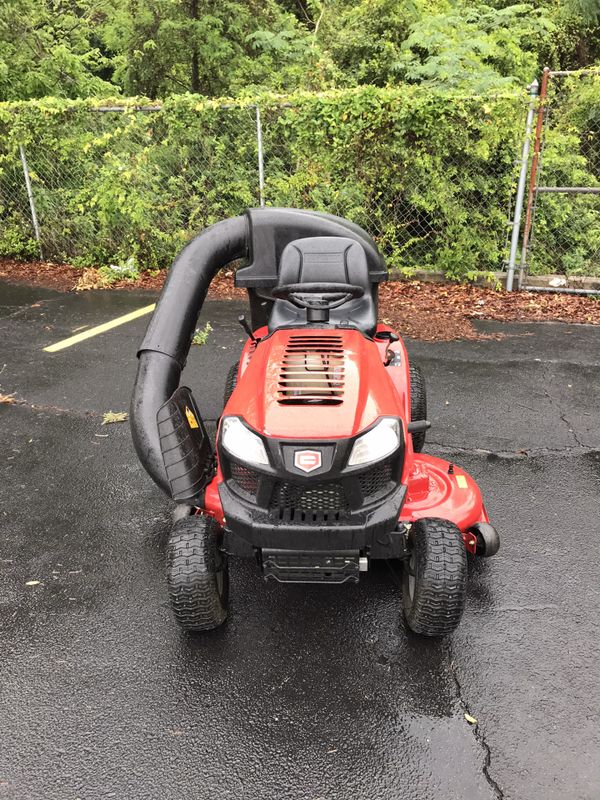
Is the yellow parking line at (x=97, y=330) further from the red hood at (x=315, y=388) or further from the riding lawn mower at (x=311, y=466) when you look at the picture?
the red hood at (x=315, y=388)

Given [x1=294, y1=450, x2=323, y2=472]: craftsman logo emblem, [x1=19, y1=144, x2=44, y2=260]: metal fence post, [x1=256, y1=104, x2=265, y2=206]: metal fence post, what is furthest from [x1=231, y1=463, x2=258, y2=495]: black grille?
[x1=19, y1=144, x2=44, y2=260]: metal fence post

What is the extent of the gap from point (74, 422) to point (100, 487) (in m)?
1.03

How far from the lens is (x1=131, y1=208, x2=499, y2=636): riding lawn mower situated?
259 centimetres

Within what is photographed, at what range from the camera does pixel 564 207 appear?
26.6ft

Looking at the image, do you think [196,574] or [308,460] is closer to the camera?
[308,460]

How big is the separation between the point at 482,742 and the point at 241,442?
1.42 m

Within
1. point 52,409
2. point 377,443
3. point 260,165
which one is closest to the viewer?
point 377,443

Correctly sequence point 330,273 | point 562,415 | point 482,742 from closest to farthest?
point 482,742 < point 330,273 < point 562,415

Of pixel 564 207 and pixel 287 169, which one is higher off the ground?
pixel 287 169

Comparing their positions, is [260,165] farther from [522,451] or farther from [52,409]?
[522,451]

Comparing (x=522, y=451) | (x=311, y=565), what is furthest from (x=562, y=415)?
(x=311, y=565)

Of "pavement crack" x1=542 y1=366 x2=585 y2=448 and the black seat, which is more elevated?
the black seat

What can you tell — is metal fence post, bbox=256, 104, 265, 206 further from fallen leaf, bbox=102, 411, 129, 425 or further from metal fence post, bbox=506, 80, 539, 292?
fallen leaf, bbox=102, 411, 129, 425

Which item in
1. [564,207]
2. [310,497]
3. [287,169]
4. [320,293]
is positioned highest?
[320,293]
